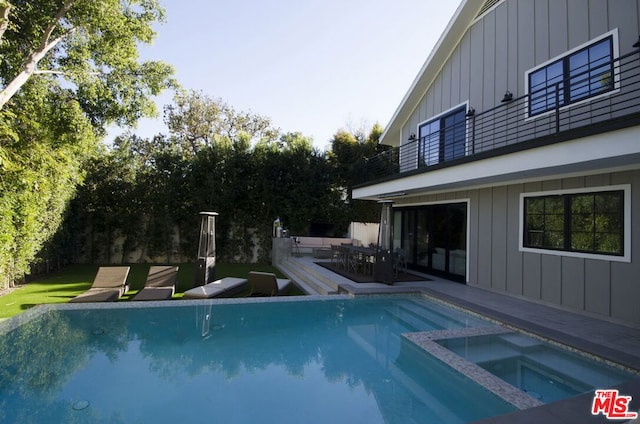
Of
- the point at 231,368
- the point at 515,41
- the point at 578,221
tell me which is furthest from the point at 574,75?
the point at 231,368

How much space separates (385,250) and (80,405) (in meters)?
8.14

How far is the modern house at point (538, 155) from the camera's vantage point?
21.2ft

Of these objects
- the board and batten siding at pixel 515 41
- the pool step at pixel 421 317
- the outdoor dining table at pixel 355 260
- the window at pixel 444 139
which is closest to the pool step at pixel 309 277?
the outdoor dining table at pixel 355 260

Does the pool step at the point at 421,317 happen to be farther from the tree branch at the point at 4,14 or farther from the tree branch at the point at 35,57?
the tree branch at the point at 35,57

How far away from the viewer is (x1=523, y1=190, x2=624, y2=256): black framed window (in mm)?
6844

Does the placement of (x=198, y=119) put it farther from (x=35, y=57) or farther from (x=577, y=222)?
(x=577, y=222)

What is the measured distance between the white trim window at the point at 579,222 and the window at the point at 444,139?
323 cm

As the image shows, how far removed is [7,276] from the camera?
31.5ft

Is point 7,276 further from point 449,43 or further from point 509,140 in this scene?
point 449,43

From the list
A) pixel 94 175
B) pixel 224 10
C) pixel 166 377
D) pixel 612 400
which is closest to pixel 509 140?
pixel 612 400

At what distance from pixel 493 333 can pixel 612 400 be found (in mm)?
2650

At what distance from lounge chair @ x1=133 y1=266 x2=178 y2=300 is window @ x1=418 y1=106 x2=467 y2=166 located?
29.3 ft

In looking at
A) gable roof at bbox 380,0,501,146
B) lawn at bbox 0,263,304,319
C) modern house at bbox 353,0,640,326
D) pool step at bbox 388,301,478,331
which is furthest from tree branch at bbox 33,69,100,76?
pool step at bbox 388,301,478,331

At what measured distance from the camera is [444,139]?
474 inches
